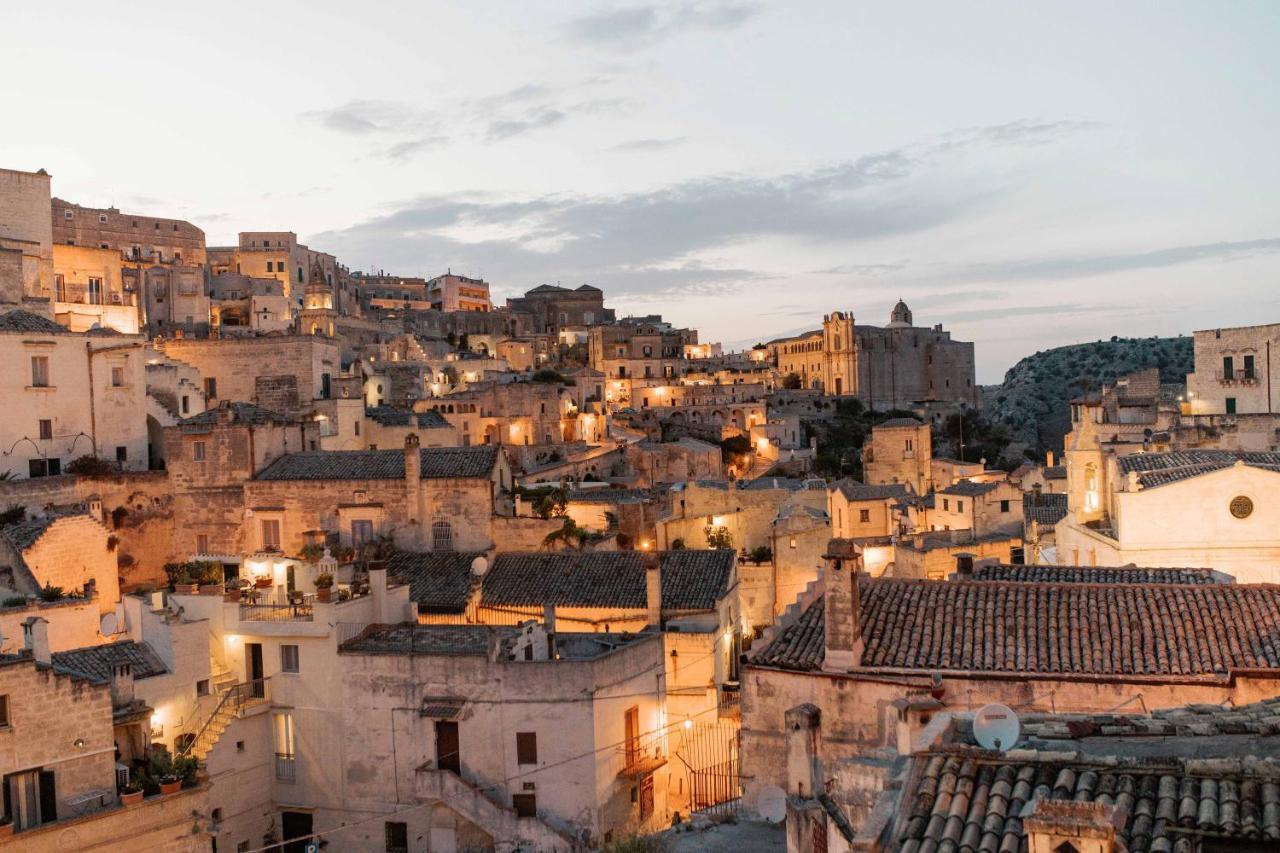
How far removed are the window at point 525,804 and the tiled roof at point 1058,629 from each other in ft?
23.6

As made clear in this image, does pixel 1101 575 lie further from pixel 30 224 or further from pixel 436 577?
pixel 30 224

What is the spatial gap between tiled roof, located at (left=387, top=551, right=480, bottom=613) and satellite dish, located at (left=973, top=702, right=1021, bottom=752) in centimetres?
1985

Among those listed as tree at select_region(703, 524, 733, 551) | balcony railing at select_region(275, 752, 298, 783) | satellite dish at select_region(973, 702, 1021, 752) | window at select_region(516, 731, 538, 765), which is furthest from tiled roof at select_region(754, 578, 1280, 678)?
tree at select_region(703, 524, 733, 551)

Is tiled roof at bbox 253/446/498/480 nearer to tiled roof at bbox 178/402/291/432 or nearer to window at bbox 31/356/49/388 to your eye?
tiled roof at bbox 178/402/291/432

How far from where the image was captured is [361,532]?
3059 centimetres

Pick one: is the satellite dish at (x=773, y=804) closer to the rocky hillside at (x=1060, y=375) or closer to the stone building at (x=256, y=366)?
the stone building at (x=256, y=366)

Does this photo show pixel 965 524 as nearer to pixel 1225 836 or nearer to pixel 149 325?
A: pixel 1225 836

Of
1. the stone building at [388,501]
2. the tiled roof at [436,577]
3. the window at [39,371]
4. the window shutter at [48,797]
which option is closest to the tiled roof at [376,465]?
the stone building at [388,501]

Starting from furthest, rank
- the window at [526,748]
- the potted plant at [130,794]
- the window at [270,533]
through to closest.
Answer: the window at [270,533] < the window at [526,748] < the potted plant at [130,794]

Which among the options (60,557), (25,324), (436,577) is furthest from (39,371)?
(436,577)

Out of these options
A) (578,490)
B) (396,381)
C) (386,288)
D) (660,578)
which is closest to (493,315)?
(386,288)

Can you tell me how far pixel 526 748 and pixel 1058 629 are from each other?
34.4 ft

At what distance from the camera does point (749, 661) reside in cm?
1722

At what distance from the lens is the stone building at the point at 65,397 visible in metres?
32.6
